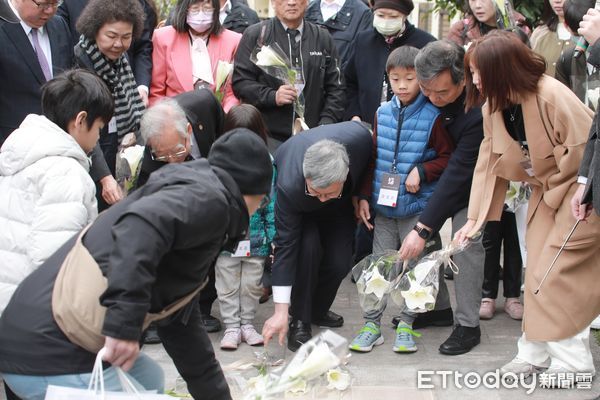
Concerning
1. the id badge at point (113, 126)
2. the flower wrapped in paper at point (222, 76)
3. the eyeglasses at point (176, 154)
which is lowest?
the id badge at point (113, 126)

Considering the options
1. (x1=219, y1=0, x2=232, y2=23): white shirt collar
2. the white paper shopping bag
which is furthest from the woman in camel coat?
(x1=219, y1=0, x2=232, y2=23): white shirt collar

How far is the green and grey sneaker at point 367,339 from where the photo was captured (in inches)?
198

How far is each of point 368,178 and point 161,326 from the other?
213 cm

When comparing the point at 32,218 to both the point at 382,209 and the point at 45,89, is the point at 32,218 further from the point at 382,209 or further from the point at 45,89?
the point at 382,209

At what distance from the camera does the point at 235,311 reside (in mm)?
5199

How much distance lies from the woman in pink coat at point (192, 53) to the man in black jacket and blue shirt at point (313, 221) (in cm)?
116

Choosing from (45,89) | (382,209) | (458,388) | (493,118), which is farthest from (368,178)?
(45,89)

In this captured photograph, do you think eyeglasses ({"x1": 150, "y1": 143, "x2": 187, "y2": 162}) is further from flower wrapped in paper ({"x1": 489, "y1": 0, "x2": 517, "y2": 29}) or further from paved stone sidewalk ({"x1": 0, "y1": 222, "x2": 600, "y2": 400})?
flower wrapped in paper ({"x1": 489, "y1": 0, "x2": 517, "y2": 29})

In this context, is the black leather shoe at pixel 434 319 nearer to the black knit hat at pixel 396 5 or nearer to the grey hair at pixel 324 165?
the grey hair at pixel 324 165

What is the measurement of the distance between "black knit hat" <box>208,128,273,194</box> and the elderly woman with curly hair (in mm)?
2038

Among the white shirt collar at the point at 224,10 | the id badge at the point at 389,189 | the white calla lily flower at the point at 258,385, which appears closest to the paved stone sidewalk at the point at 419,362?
the id badge at the point at 389,189

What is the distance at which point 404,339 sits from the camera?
199 inches

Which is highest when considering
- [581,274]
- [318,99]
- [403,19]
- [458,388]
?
[403,19]

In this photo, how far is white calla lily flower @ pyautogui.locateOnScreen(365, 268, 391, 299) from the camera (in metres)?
4.80
